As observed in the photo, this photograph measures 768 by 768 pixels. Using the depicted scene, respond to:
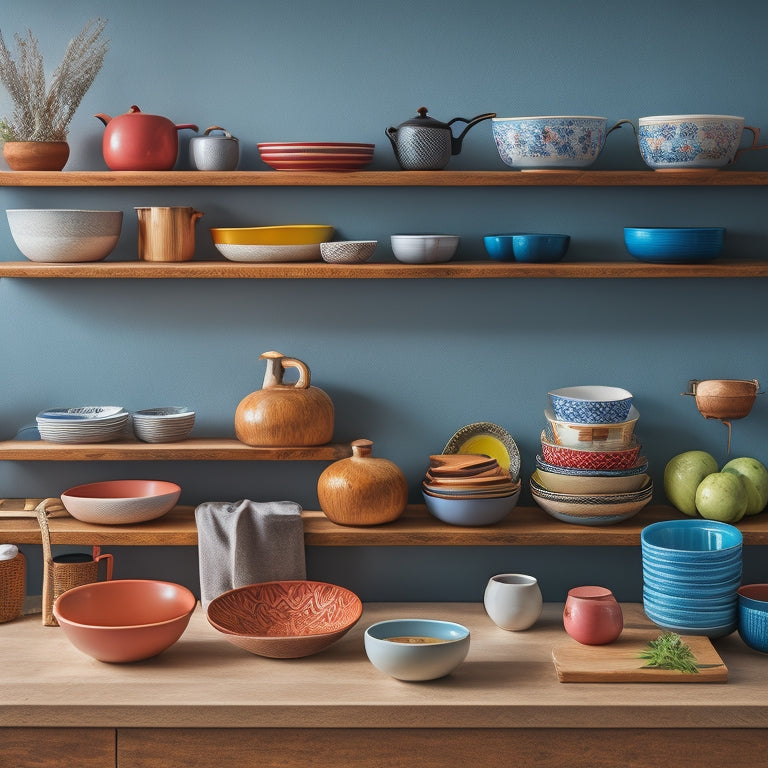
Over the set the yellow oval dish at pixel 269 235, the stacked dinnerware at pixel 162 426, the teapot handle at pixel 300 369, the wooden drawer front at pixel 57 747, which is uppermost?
the yellow oval dish at pixel 269 235

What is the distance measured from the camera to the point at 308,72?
2541 mm

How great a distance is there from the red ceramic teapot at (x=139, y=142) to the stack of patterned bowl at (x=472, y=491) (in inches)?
41.0

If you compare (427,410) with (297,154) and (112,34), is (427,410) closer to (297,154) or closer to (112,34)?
(297,154)

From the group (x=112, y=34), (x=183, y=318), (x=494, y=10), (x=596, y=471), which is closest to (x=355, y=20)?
(x=494, y=10)

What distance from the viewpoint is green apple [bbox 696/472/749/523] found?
2439 millimetres

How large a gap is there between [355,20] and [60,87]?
2.50 ft

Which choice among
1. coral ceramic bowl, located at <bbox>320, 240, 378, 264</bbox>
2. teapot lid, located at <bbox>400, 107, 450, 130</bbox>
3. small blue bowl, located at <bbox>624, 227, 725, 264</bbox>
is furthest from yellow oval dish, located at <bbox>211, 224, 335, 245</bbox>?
small blue bowl, located at <bbox>624, 227, 725, 264</bbox>

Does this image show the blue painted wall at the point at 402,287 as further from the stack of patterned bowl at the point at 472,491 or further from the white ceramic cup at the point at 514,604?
the white ceramic cup at the point at 514,604

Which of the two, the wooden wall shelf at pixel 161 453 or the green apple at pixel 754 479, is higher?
the wooden wall shelf at pixel 161 453

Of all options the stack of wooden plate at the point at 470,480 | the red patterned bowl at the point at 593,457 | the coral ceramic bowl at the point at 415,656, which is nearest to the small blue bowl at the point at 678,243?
the red patterned bowl at the point at 593,457

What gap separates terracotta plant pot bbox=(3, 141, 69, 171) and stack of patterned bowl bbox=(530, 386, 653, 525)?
1399mm

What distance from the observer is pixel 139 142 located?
7.90 feet

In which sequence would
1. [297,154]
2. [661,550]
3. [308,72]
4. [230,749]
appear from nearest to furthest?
[230,749] → [661,550] → [297,154] → [308,72]

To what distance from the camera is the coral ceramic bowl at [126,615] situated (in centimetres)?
211
